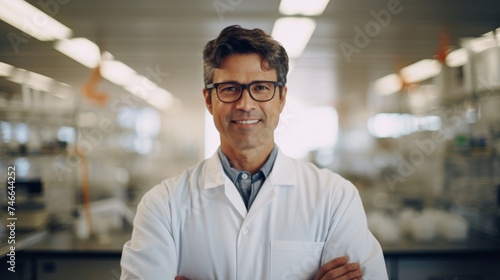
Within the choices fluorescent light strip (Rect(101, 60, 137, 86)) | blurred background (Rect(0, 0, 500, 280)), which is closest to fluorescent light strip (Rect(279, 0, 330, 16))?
blurred background (Rect(0, 0, 500, 280))

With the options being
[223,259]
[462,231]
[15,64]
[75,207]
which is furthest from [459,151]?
[15,64]

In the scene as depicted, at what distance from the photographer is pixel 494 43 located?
2.56 m

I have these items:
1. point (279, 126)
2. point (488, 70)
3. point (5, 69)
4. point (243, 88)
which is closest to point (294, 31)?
point (279, 126)

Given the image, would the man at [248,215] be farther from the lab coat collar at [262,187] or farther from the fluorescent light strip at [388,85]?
the fluorescent light strip at [388,85]

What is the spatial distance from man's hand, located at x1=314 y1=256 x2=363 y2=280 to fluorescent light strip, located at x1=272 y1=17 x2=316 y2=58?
1.67 metres

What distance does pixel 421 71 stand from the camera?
11.9ft

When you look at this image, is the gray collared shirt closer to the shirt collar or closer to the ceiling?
the shirt collar

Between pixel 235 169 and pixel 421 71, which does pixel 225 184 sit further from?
pixel 421 71

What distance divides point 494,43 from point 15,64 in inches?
151

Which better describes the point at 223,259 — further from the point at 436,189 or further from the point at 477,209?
the point at 436,189

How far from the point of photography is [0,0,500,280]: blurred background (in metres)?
2.30

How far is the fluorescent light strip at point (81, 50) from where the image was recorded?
273 centimetres

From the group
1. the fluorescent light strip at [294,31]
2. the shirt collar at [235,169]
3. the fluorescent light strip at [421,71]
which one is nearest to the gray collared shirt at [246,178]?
the shirt collar at [235,169]

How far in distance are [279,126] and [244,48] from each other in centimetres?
170
